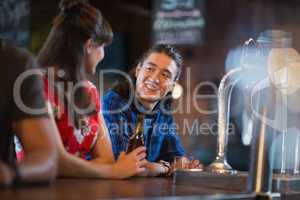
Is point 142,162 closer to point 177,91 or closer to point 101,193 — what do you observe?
point 177,91

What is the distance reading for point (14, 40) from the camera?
1734 mm

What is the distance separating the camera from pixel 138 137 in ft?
6.33

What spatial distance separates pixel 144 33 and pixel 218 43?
1222mm

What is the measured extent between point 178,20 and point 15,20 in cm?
112

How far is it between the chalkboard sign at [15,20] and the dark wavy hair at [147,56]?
36 cm

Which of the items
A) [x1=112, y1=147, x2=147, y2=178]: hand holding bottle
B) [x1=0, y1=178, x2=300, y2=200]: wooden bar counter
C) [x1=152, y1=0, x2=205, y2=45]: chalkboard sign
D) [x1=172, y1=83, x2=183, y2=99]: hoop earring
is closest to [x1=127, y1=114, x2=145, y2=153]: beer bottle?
[x1=112, y1=147, x2=147, y2=178]: hand holding bottle

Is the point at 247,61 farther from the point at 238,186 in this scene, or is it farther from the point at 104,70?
the point at 104,70

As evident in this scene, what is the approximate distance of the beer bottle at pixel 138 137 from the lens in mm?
1909

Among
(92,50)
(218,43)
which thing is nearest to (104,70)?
(92,50)

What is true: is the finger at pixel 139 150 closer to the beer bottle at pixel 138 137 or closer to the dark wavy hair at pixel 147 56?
the beer bottle at pixel 138 137

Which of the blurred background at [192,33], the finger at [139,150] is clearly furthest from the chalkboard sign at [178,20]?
the finger at [139,150]

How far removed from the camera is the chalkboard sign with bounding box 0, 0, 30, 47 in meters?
1.71

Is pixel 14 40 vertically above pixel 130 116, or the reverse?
pixel 14 40

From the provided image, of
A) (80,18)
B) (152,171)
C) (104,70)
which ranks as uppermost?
(80,18)
